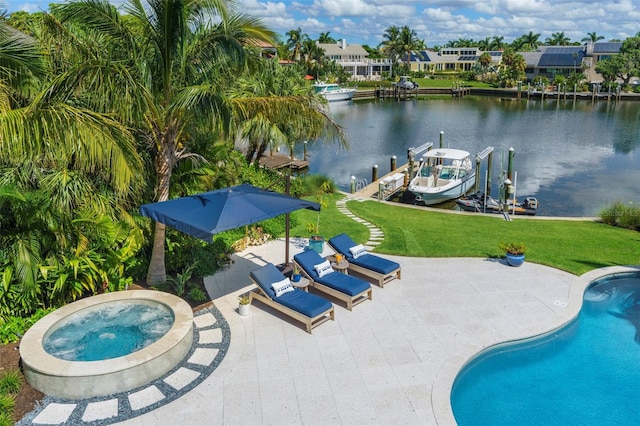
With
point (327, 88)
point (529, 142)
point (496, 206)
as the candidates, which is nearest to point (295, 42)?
point (327, 88)

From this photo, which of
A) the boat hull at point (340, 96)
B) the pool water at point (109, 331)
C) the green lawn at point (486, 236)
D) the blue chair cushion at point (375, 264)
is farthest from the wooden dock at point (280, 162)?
the boat hull at point (340, 96)

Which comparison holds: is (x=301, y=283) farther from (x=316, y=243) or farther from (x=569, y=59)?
(x=569, y=59)

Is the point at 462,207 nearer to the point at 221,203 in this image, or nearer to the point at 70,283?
the point at 221,203

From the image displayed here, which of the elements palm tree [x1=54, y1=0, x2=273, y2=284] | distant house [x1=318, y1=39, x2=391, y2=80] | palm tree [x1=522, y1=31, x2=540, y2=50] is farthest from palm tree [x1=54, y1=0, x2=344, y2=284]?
palm tree [x1=522, y1=31, x2=540, y2=50]

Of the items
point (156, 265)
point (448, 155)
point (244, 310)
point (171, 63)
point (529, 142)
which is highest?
point (171, 63)

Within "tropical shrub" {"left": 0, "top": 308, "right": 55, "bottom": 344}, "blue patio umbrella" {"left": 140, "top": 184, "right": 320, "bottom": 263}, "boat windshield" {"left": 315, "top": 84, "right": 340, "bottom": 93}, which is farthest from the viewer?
"boat windshield" {"left": 315, "top": 84, "right": 340, "bottom": 93}

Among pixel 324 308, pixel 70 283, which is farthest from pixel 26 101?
pixel 324 308

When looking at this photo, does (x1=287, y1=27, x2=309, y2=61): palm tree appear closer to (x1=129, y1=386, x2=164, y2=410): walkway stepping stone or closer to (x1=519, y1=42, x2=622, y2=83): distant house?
(x1=519, y1=42, x2=622, y2=83): distant house
